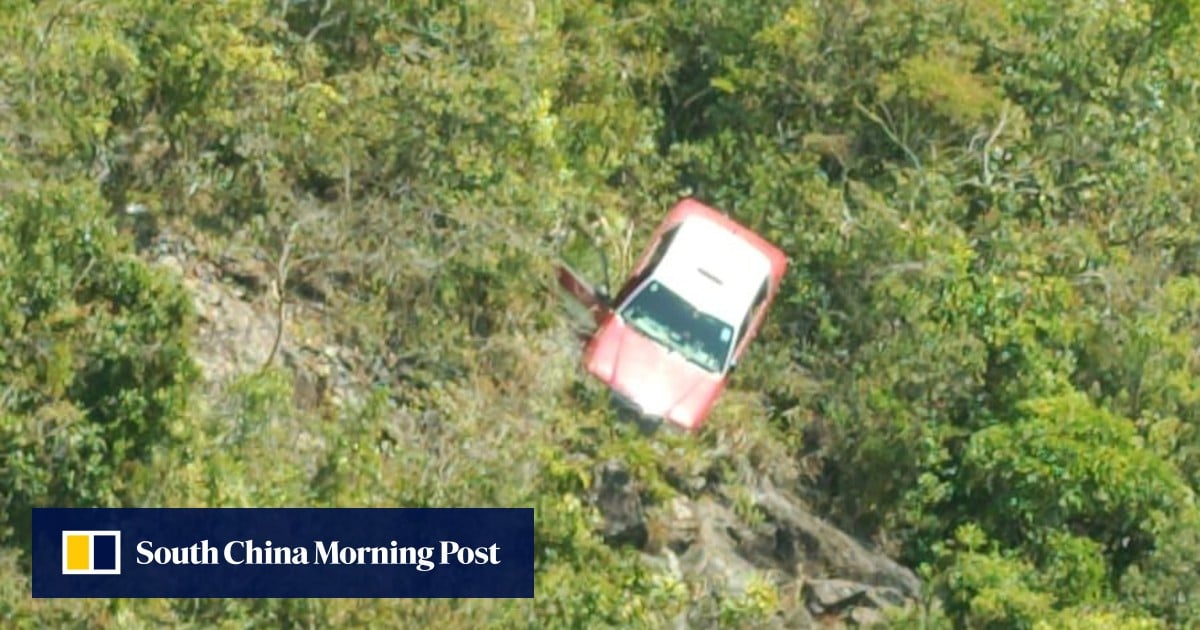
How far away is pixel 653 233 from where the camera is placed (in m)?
20.6

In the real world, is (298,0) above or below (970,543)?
above

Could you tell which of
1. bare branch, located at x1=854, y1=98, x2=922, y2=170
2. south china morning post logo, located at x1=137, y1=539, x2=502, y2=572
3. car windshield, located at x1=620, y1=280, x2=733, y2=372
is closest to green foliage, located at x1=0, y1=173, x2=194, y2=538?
south china morning post logo, located at x1=137, y1=539, x2=502, y2=572

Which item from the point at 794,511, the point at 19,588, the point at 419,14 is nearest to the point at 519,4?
the point at 419,14

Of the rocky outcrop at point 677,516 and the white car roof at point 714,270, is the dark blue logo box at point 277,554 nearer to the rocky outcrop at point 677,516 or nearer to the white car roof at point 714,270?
the rocky outcrop at point 677,516

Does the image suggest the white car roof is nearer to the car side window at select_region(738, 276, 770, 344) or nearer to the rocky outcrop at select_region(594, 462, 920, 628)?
the car side window at select_region(738, 276, 770, 344)

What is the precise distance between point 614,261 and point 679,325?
3.70 feet

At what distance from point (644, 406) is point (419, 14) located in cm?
345

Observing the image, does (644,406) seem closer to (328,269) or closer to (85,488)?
(328,269)

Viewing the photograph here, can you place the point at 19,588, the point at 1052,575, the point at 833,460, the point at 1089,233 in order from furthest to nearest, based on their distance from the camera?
the point at 1089,233
the point at 833,460
the point at 1052,575
the point at 19,588

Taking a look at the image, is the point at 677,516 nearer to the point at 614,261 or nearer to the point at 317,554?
the point at 614,261

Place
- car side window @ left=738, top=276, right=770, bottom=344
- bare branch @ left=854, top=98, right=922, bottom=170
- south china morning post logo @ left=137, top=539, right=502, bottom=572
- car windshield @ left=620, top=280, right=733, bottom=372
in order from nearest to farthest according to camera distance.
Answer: south china morning post logo @ left=137, top=539, right=502, bottom=572 < car windshield @ left=620, top=280, right=733, bottom=372 < car side window @ left=738, top=276, right=770, bottom=344 < bare branch @ left=854, top=98, right=922, bottom=170

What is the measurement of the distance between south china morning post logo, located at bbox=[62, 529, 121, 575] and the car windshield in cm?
479

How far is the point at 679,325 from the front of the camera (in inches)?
755

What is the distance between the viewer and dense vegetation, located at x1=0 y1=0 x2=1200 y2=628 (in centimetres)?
1573
